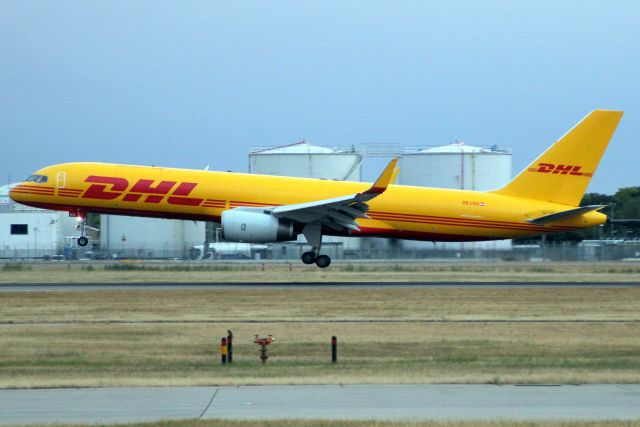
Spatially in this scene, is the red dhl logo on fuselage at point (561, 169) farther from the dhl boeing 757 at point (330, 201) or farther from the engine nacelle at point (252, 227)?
the engine nacelle at point (252, 227)

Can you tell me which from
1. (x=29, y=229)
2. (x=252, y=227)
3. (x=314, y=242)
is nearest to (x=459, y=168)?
(x=314, y=242)

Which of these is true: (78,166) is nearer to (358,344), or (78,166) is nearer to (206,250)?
(358,344)

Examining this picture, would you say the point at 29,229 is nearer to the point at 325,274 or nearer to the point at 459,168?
the point at 459,168

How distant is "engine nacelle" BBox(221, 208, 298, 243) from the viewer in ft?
131

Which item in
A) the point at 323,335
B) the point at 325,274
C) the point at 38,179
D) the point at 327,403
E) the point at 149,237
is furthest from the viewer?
the point at 149,237

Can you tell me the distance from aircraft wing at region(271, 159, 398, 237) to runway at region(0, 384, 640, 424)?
22.9 meters

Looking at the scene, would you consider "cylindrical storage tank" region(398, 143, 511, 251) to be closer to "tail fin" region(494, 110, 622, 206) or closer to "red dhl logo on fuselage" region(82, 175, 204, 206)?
"tail fin" region(494, 110, 622, 206)

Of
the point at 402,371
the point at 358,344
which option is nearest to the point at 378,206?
the point at 358,344

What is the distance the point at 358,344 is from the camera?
77.0ft

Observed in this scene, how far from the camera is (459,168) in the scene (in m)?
68.2

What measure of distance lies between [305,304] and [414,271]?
18.6 metres

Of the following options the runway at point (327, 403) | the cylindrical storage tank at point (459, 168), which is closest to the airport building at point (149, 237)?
the cylindrical storage tank at point (459, 168)

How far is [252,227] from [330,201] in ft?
10.4

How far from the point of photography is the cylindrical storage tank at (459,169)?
223 ft
